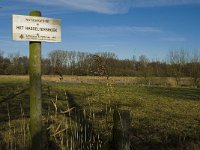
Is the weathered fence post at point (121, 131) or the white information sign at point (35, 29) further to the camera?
the weathered fence post at point (121, 131)

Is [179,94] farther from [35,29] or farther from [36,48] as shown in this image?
[35,29]

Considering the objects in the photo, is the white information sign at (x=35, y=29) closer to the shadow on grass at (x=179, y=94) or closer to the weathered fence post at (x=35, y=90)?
the weathered fence post at (x=35, y=90)

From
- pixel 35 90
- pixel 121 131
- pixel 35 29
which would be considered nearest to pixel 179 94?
pixel 121 131

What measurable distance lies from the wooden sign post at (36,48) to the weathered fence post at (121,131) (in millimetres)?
1127

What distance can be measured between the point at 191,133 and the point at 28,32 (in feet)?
19.7

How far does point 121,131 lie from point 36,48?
177 centimetres

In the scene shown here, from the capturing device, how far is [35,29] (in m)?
4.80

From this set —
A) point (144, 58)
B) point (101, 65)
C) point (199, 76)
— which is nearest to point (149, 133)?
point (101, 65)

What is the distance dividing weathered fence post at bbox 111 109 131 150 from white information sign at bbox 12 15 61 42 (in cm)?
149

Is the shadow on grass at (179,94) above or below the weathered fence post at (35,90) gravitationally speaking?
below

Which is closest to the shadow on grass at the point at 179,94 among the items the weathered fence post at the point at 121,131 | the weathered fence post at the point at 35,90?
the weathered fence post at the point at 121,131

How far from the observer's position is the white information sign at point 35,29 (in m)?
4.66

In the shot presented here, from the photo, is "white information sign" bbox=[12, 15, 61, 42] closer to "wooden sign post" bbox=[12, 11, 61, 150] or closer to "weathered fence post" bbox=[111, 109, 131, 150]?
"wooden sign post" bbox=[12, 11, 61, 150]

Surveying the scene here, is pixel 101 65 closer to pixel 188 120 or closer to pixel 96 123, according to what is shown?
pixel 96 123
